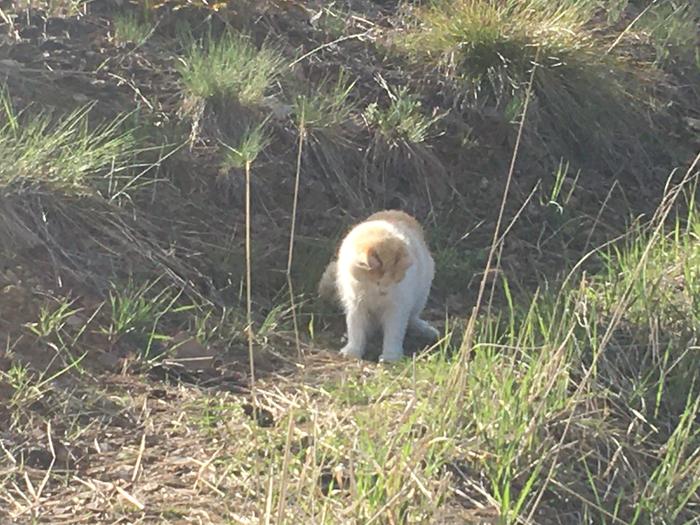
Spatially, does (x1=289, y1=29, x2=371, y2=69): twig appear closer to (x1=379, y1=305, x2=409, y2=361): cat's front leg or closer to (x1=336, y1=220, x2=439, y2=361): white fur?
(x1=336, y1=220, x2=439, y2=361): white fur

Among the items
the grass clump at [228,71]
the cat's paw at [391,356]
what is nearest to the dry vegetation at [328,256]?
the grass clump at [228,71]

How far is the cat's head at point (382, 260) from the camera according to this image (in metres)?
4.19

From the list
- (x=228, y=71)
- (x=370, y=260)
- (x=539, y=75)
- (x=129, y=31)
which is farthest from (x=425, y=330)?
(x=129, y=31)

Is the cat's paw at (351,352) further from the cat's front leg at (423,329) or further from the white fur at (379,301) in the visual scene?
the cat's front leg at (423,329)

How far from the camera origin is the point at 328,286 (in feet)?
14.9

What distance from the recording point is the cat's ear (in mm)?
4176

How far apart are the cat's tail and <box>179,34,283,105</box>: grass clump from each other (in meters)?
1.03

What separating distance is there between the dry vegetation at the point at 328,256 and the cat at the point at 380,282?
16 centimetres

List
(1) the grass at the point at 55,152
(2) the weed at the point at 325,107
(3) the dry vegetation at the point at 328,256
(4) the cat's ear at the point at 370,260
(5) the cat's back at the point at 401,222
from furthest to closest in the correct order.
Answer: (2) the weed at the point at 325,107 < (5) the cat's back at the point at 401,222 < (1) the grass at the point at 55,152 < (4) the cat's ear at the point at 370,260 < (3) the dry vegetation at the point at 328,256

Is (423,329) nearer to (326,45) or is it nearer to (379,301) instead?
(379,301)

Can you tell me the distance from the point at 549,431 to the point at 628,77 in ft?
10.4

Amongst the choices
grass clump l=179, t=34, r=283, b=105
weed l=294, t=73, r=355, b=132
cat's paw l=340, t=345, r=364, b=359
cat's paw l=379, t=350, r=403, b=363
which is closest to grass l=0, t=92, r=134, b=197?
grass clump l=179, t=34, r=283, b=105

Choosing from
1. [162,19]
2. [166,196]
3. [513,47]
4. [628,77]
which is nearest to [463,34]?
[513,47]

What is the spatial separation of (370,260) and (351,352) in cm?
35
